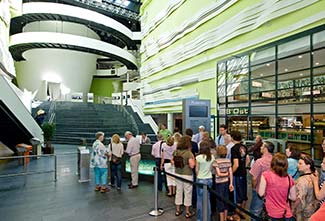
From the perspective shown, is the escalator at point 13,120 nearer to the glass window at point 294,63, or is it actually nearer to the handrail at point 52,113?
the handrail at point 52,113

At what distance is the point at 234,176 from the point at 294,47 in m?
5.36

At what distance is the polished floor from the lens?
15.7ft

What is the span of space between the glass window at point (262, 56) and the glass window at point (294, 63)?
1.43ft

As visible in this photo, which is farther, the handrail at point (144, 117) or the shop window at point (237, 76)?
the handrail at point (144, 117)

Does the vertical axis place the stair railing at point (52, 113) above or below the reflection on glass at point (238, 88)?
below

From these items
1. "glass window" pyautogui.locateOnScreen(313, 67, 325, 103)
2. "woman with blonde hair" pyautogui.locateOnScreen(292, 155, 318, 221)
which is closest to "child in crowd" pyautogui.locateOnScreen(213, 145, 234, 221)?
"woman with blonde hair" pyautogui.locateOnScreen(292, 155, 318, 221)

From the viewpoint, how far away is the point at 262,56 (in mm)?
9250

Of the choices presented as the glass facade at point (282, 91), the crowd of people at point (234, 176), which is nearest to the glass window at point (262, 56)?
the glass facade at point (282, 91)

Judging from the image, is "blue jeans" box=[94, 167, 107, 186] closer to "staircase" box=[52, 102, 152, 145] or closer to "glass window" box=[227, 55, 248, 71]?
"glass window" box=[227, 55, 248, 71]

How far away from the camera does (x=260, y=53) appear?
30.7 feet

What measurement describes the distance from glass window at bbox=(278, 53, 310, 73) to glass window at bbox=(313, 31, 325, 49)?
0.44 metres

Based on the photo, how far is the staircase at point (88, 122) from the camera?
15.6 meters

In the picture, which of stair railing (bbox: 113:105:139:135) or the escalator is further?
stair railing (bbox: 113:105:139:135)

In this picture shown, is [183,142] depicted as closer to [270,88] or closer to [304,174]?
[304,174]
